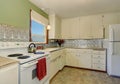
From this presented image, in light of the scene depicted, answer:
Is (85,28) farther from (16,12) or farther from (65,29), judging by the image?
(16,12)

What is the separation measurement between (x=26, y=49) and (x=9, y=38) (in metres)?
0.54

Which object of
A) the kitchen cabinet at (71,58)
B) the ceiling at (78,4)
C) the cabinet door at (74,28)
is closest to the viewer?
the ceiling at (78,4)

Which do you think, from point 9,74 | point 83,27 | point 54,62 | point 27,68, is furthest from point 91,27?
point 9,74

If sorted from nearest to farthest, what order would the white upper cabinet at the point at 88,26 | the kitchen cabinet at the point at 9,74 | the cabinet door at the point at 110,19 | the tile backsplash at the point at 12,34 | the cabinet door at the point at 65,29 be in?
the kitchen cabinet at the point at 9,74 < the tile backsplash at the point at 12,34 < the cabinet door at the point at 110,19 < the white upper cabinet at the point at 88,26 < the cabinet door at the point at 65,29

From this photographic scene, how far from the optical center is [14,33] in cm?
191

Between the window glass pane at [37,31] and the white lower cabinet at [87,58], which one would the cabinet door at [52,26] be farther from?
the white lower cabinet at [87,58]

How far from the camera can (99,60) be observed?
3.38 meters

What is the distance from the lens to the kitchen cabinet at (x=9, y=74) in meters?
1.01

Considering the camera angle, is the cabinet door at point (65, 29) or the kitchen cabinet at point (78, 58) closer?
the kitchen cabinet at point (78, 58)

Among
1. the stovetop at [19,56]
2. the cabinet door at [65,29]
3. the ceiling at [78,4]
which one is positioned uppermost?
the ceiling at [78,4]

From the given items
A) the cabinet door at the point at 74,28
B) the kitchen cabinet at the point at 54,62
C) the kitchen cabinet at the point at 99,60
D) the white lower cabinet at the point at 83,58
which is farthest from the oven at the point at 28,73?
the cabinet door at the point at 74,28

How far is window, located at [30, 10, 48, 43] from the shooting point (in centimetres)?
260

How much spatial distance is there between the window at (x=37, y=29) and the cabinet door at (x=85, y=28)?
5.30 ft

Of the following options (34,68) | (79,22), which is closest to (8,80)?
(34,68)
